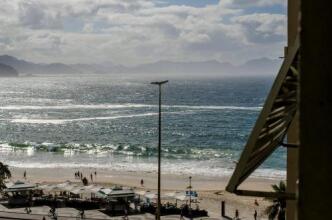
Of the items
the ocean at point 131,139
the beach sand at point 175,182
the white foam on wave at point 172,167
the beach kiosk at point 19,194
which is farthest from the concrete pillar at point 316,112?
the ocean at point 131,139

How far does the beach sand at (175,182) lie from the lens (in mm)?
41094

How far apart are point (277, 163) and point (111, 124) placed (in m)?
45.9

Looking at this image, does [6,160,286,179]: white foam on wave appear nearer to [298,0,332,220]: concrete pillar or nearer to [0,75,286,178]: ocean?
[0,75,286,178]: ocean

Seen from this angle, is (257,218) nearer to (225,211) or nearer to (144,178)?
(225,211)

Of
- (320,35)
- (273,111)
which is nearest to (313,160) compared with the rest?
(320,35)

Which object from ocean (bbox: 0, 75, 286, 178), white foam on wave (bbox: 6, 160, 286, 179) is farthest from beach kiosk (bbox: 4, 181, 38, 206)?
ocean (bbox: 0, 75, 286, 178)

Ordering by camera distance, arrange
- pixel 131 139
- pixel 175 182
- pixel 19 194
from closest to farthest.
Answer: pixel 19 194 → pixel 175 182 → pixel 131 139

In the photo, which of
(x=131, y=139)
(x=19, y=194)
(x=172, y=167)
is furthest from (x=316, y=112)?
(x=131, y=139)

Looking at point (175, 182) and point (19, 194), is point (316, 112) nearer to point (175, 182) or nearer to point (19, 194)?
point (19, 194)

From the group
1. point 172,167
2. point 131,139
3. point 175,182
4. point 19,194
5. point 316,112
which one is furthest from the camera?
point 131,139

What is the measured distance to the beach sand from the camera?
41094 mm

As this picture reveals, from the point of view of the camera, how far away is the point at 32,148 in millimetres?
74188

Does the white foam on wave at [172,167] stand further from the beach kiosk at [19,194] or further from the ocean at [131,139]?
the beach kiosk at [19,194]

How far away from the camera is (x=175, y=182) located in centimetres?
5062
